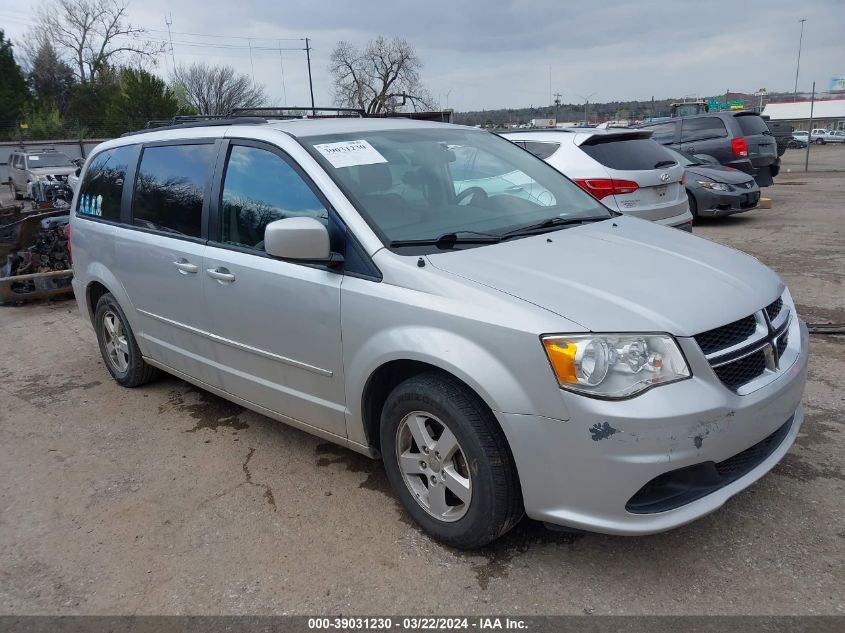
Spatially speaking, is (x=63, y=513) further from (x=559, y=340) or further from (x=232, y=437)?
(x=559, y=340)

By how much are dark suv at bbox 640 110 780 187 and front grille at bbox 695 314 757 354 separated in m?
11.6

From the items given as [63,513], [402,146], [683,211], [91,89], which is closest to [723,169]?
[683,211]

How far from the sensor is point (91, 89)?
160ft

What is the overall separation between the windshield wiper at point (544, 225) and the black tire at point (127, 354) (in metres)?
2.93

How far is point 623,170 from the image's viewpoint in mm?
6992

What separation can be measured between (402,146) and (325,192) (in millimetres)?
691

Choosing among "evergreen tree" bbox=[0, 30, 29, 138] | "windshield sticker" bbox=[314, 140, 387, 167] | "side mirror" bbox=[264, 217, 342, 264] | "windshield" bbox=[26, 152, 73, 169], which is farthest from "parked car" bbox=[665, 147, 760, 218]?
"evergreen tree" bbox=[0, 30, 29, 138]

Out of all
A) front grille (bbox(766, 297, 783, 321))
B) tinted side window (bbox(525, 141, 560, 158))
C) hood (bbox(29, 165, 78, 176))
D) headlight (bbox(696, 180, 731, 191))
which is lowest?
headlight (bbox(696, 180, 731, 191))

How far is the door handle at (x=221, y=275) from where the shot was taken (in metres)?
3.56

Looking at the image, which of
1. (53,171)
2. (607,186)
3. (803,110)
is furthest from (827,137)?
(607,186)

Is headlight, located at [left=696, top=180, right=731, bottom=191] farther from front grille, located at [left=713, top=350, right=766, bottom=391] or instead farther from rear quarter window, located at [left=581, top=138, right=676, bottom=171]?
front grille, located at [left=713, top=350, right=766, bottom=391]

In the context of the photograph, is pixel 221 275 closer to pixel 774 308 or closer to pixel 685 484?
pixel 685 484

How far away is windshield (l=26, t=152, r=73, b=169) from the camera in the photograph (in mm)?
23188

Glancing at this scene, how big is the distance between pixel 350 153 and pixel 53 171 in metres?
22.9
